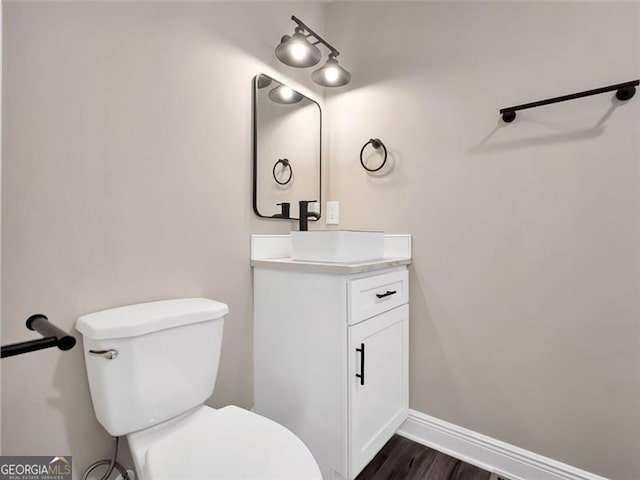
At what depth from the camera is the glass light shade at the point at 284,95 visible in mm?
1600

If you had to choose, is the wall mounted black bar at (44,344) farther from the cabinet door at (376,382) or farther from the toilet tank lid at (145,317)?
the cabinet door at (376,382)

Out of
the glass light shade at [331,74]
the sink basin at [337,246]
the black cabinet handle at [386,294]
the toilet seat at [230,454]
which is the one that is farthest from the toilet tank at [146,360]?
the glass light shade at [331,74]

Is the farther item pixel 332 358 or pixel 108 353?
pixel 332 358

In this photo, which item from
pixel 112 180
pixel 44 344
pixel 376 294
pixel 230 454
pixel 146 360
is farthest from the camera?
pixel 376 294

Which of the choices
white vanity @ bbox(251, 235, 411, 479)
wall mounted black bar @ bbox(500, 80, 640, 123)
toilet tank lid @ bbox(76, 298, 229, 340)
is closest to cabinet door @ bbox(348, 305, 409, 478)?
white vanity @ bbox(251, 235, 411, 479)

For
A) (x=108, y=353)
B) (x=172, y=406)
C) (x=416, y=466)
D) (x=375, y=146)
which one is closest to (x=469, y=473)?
(x=416, y=466)

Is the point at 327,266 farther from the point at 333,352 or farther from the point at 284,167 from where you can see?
the point at 284,167

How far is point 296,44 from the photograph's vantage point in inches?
56.8

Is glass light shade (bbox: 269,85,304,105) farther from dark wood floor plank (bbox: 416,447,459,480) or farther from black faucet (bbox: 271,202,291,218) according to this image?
dark wood floor plank (bbox: 416,447,459,480)

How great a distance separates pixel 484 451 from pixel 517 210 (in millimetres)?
1040

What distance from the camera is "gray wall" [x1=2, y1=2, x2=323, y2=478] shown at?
0.92 meters

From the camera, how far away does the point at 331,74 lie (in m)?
1.65

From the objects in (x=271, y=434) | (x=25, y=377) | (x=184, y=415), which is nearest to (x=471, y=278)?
(x=271, y=434)

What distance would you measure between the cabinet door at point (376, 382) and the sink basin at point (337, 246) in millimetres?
262
